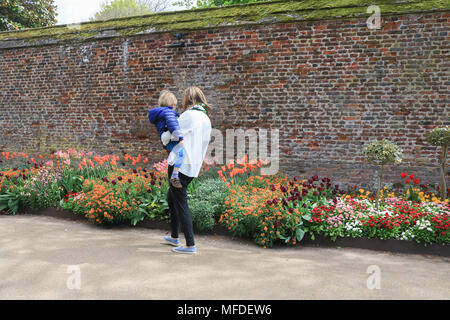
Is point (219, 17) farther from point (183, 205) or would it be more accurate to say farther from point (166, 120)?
point (183, 205)

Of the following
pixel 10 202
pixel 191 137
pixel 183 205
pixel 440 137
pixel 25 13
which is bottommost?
pixel 10 202

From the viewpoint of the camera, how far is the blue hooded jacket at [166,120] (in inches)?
158

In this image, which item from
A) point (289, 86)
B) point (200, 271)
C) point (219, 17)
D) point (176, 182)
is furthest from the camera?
point (219, 17)

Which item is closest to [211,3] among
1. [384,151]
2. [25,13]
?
[25,13]

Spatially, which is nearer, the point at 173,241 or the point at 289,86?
the point at 173,241

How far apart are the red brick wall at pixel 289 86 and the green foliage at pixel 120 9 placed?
23637 millimetres

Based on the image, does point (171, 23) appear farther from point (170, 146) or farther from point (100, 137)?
point (170, 146)

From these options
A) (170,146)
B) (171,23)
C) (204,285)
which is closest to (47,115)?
(171,23)

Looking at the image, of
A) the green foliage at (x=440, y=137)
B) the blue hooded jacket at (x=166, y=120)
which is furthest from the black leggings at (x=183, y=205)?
the green foliage at (x=440, y=137)

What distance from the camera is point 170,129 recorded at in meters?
4.04

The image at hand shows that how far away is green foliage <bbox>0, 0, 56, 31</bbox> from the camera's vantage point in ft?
48.2

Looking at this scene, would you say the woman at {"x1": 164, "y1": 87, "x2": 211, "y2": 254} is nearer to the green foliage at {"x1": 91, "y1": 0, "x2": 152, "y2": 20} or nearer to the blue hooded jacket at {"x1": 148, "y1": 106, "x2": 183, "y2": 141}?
the blue hooded jacket at {"x1": 148, "y1": 106, "x2": 183, "y2": 141}

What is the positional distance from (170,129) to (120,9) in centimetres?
3063

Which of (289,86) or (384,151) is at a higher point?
(289,86)
